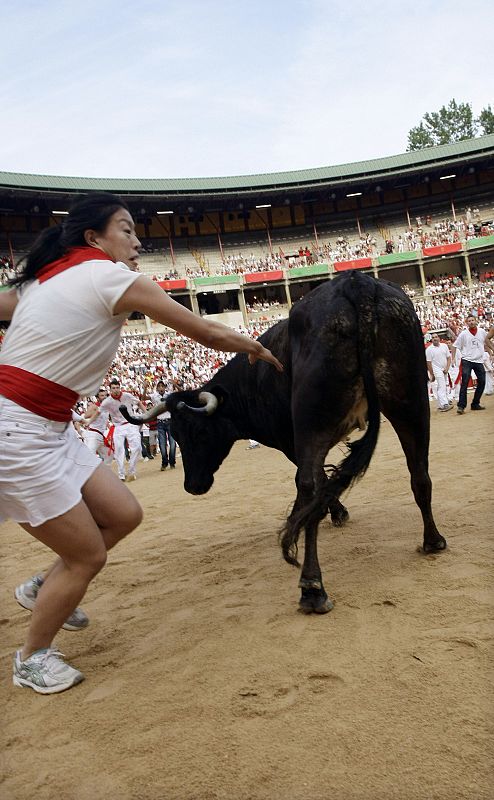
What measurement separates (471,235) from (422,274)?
484 cm

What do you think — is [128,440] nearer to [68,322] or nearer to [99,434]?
[99,434]

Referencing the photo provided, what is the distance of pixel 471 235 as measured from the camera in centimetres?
4144

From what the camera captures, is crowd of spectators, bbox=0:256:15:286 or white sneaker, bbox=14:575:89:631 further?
crowd of spectators, bbox=0:256:15:286

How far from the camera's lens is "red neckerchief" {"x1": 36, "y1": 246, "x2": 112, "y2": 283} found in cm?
270

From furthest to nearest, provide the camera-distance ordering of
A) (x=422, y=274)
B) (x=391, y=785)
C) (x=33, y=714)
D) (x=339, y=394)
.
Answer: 1. (x=422, y=274)
2. (x=339, y=394)
3. (x=33, y=714)
4. (x=391, y=785)

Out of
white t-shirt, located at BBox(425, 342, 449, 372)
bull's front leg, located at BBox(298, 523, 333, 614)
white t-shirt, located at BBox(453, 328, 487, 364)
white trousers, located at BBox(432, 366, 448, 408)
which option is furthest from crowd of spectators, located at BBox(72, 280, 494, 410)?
bull's front leg, located at BBox(298, 523, 333, 614)

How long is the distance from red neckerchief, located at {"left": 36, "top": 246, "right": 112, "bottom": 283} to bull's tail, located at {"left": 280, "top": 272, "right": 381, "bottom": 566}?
1.56 metres

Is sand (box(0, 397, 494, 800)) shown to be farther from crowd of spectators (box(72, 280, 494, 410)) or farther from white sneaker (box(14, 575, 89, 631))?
crowd of spectators (box(72, 280, 494, 410))

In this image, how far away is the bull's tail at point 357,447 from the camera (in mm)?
3373

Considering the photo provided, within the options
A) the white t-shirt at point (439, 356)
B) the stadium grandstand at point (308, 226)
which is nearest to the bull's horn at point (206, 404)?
the white t-shirt at point (439, 356)

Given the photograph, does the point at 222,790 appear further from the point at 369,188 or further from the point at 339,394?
the point at 369,188

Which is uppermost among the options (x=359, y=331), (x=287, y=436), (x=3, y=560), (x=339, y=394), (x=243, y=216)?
(x=243, y=216)

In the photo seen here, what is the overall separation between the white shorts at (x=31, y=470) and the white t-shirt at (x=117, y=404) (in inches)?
354

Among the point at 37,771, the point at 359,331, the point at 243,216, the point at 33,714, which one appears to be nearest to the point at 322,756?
the point at 37,771
